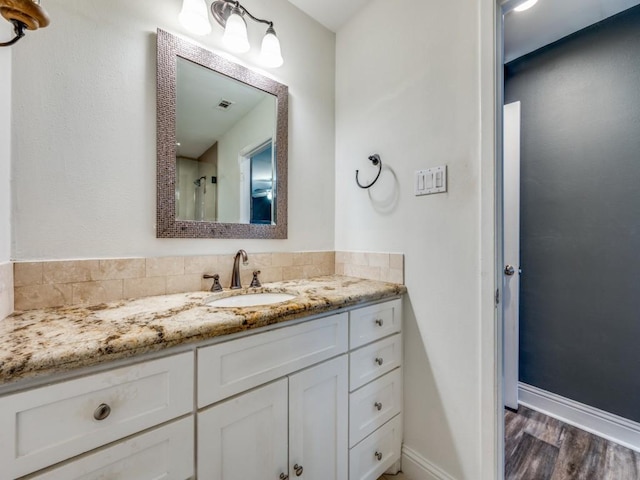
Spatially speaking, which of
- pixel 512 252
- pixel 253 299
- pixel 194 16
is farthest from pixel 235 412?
pixel 512 252

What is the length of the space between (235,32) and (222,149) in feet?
1.67

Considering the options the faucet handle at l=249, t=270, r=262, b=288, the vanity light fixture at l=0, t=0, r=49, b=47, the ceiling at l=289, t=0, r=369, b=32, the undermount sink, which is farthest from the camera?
the ceiling at l=289, t=0, r=369, b=32

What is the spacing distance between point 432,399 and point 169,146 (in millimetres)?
1587

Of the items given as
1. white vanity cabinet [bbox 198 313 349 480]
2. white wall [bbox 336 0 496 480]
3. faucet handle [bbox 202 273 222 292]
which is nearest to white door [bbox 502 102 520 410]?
white wall [bbox 336 0 496 480]

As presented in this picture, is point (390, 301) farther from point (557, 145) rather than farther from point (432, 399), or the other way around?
point (557, 145)

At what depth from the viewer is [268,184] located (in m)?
1.43

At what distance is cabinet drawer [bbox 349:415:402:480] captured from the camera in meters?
1.07

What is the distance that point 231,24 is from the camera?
1.18 metres

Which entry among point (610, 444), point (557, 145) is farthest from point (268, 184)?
point (610, 444)

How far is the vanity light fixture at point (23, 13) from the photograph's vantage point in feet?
2.02

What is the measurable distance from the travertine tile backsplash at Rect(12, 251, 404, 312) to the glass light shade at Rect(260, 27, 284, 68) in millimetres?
990

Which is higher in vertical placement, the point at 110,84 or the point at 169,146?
the point at 110,84

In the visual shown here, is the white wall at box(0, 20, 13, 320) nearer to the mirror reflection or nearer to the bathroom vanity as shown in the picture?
the bathroom vanity

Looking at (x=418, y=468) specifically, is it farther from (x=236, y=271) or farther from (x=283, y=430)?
(x=236, y=271)
